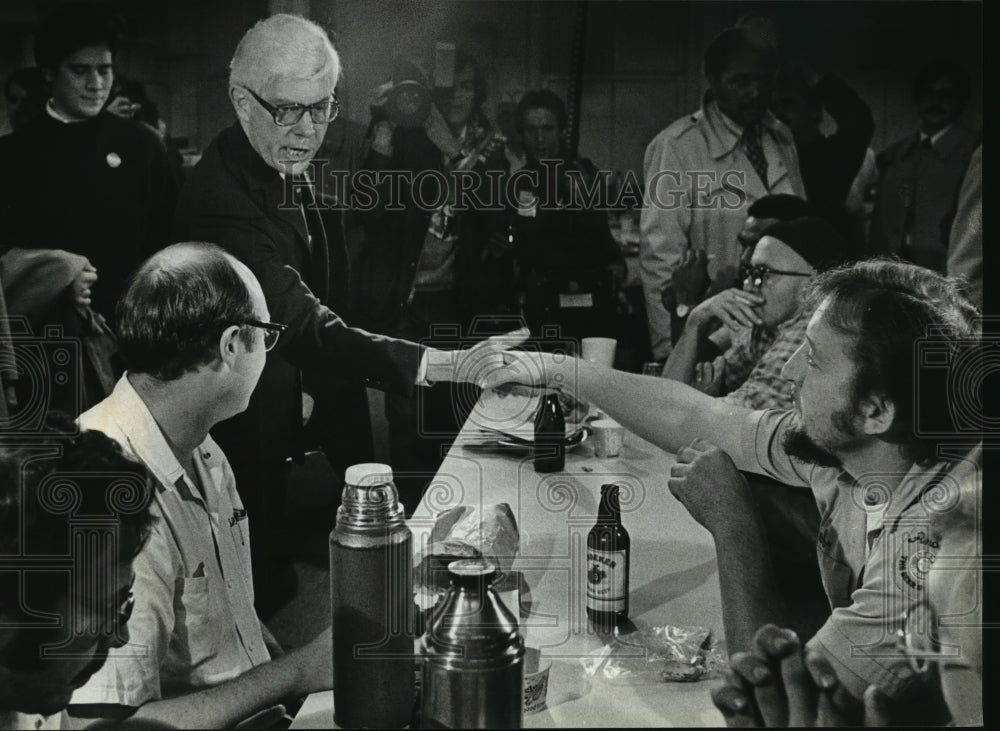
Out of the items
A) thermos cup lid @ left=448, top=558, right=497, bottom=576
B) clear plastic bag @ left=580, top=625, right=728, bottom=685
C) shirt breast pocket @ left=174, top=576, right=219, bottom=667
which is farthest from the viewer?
shirt breast pocket @ left=174, top=576, right=219, bottom=667

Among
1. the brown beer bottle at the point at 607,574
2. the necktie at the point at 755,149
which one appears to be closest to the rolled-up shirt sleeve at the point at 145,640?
the brown beer bottle at the point at 607,574

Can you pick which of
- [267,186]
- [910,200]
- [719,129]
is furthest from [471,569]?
[910,200]

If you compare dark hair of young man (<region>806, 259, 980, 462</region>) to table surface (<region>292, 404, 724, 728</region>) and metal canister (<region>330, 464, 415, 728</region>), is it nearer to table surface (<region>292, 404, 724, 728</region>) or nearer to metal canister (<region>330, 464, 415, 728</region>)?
table surface (<region>292, 404, 724, 728</region>)

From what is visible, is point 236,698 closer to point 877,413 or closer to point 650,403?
point 650,403

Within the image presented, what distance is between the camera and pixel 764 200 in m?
1.99

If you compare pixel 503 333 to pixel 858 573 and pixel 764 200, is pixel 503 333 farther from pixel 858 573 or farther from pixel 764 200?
pixel 858 573

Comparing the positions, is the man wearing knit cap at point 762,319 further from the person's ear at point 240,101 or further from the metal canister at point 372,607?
the person's ear at point 240,101

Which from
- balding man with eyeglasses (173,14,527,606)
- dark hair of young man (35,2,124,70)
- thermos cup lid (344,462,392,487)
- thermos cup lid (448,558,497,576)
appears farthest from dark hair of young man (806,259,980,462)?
dark hair of young man (35,2,124,70)

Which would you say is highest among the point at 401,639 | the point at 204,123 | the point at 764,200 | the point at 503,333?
the point at 204,123

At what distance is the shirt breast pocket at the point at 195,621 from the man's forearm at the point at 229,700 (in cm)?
7

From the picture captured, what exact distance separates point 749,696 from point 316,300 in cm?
111

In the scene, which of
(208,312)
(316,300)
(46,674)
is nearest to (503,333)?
(316,300)

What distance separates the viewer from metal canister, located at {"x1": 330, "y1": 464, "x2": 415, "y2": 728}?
159cm

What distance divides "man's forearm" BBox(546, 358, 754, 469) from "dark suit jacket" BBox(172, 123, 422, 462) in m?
0.36
